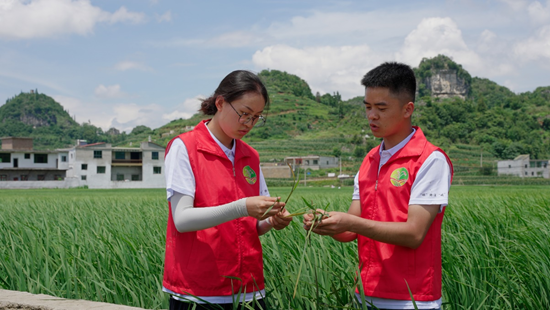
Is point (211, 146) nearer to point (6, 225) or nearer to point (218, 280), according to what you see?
point (218, 280)

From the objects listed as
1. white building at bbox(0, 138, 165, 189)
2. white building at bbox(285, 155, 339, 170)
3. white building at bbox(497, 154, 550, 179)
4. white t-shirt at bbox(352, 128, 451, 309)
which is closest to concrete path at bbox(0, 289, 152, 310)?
white t-shirt at bbox(352, 128, 451, 309)

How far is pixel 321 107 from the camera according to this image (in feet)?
429

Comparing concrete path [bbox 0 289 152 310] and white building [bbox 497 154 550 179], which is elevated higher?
white building [bbox 497 154 550 179]

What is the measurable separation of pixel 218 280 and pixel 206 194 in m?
0.33

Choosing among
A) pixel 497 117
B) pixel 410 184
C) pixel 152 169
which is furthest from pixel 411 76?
pixel 497 117

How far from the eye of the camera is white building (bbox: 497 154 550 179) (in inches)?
2357

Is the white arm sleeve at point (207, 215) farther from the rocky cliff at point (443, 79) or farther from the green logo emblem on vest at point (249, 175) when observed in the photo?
the rocky cliff at point (443, 79)

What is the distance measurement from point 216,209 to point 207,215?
37 millimetres

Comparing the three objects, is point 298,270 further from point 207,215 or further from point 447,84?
point 447,84

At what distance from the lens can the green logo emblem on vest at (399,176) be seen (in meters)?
1.73

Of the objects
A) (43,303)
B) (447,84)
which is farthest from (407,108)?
(447,84)

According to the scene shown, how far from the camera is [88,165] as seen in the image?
164ft

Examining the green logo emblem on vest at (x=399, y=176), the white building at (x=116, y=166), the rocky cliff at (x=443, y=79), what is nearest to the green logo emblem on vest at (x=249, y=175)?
the green logo emblem on vest at (x=399, y=176)

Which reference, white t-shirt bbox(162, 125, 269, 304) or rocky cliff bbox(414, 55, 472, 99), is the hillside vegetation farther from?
white t-shirt bbox(162, 125, 269, 304)
